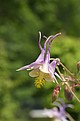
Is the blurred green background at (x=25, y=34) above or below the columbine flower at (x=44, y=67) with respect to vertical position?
above

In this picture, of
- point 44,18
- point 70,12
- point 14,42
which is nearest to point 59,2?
point 70,12

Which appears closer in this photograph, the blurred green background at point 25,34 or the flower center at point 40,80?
the flower center at point 40,80

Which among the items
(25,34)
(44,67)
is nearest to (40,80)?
(44,67)

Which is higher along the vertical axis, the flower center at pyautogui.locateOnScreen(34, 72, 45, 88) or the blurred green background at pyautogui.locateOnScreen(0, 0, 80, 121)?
the blurred green background at pyautogui.locateOnScreen(0, 0, 80, 121)

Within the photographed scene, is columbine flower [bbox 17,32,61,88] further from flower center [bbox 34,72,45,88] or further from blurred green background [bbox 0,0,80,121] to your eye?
blurred green background [bbox 0,0,80,121]

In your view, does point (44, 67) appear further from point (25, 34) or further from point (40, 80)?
point (25, 34)

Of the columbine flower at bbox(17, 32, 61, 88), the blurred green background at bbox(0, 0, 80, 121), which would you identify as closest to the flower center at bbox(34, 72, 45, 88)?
the columbine flower at bbox(17, 32, 61, 88)

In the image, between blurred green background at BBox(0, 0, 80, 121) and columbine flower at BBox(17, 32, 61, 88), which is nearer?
columbine flower at BBox(17, 32, 61, 88)

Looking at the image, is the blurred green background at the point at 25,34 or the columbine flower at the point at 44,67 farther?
the blurred green background at the point at 25,34

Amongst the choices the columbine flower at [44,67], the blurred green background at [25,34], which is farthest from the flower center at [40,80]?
the blurred green background at [25,34]

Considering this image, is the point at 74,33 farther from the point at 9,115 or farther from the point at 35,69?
the point at 35,69

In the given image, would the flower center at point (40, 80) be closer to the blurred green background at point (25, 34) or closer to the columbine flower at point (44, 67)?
the columbine flower at point (44, 67)
